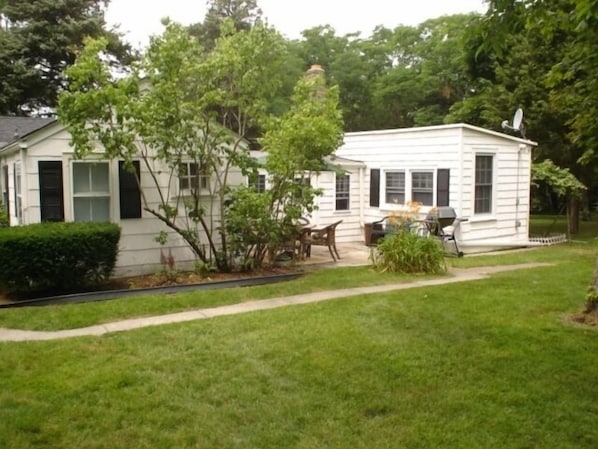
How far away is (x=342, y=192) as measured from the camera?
46.0 feet

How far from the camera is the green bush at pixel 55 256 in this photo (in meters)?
7.43

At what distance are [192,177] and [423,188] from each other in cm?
595

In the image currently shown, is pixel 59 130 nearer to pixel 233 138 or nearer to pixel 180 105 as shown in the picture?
pixel 180 105

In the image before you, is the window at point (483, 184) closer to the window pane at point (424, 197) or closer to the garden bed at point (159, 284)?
the window pane at point (424, 197)

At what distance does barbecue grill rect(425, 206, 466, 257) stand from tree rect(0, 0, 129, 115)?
16.6m

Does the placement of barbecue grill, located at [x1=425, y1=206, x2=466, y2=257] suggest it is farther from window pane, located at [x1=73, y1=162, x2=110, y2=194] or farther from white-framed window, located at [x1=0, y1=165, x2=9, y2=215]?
white-framed window, located at [x1=0, y1=165, x2=9, y2=215]

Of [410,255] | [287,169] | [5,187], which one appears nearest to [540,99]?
[410,255]

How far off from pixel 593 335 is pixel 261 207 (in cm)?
519

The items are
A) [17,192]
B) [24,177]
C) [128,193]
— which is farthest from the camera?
[17,192]

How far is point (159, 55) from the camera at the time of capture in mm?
8227

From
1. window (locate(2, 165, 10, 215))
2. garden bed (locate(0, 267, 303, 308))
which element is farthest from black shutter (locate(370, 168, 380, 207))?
window (locate(2, 165, 10, 215))

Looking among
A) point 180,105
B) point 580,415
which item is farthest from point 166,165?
point 580,415

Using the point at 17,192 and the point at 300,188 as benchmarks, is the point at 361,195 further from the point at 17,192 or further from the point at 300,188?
the point at 17,192

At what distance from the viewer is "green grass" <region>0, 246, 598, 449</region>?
354 centimetres
